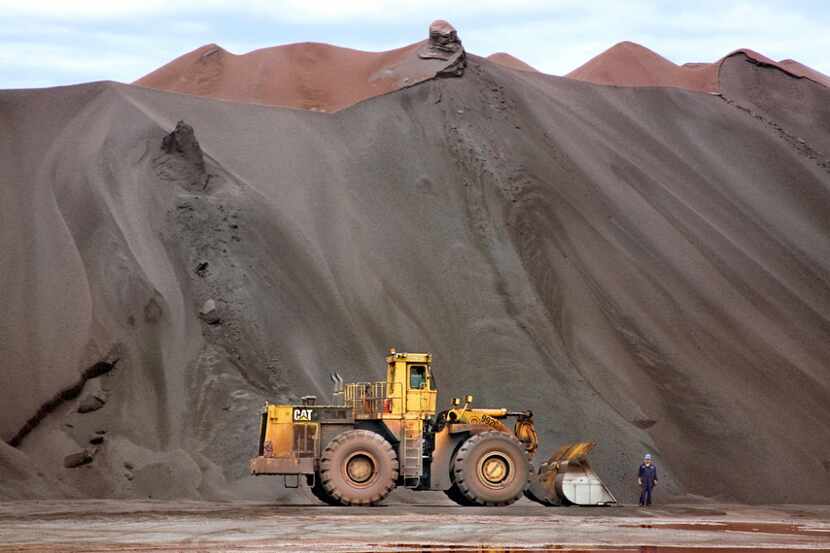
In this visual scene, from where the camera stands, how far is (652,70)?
6956 centimetres

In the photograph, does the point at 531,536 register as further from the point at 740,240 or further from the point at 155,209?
the point at 740,240

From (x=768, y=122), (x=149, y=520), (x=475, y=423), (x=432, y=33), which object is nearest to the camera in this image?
(x=149, y=520)

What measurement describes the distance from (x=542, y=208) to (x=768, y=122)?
18.1 meters

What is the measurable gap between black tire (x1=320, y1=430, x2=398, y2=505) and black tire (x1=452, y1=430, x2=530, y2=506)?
1450mm

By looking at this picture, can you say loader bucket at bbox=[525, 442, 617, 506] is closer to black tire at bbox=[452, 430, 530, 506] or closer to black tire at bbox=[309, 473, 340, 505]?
black tire at bbox=[452, 430, 530, 506]

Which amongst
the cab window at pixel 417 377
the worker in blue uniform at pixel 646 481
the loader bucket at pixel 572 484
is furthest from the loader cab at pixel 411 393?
the worker in blue uniform at pixel 646 481

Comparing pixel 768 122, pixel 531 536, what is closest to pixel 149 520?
pixel 531 536

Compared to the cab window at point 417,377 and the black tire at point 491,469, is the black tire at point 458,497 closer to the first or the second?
the black tire at point 491,469

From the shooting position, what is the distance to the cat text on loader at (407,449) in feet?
92.9

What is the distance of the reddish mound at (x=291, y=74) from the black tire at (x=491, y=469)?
3100 cm

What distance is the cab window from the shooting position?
28.8 m

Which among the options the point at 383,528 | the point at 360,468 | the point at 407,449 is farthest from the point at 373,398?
the point at 383,528

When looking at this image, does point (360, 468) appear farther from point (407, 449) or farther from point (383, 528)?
point (383, 528)

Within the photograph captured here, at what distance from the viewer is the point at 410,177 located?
1988 inches
